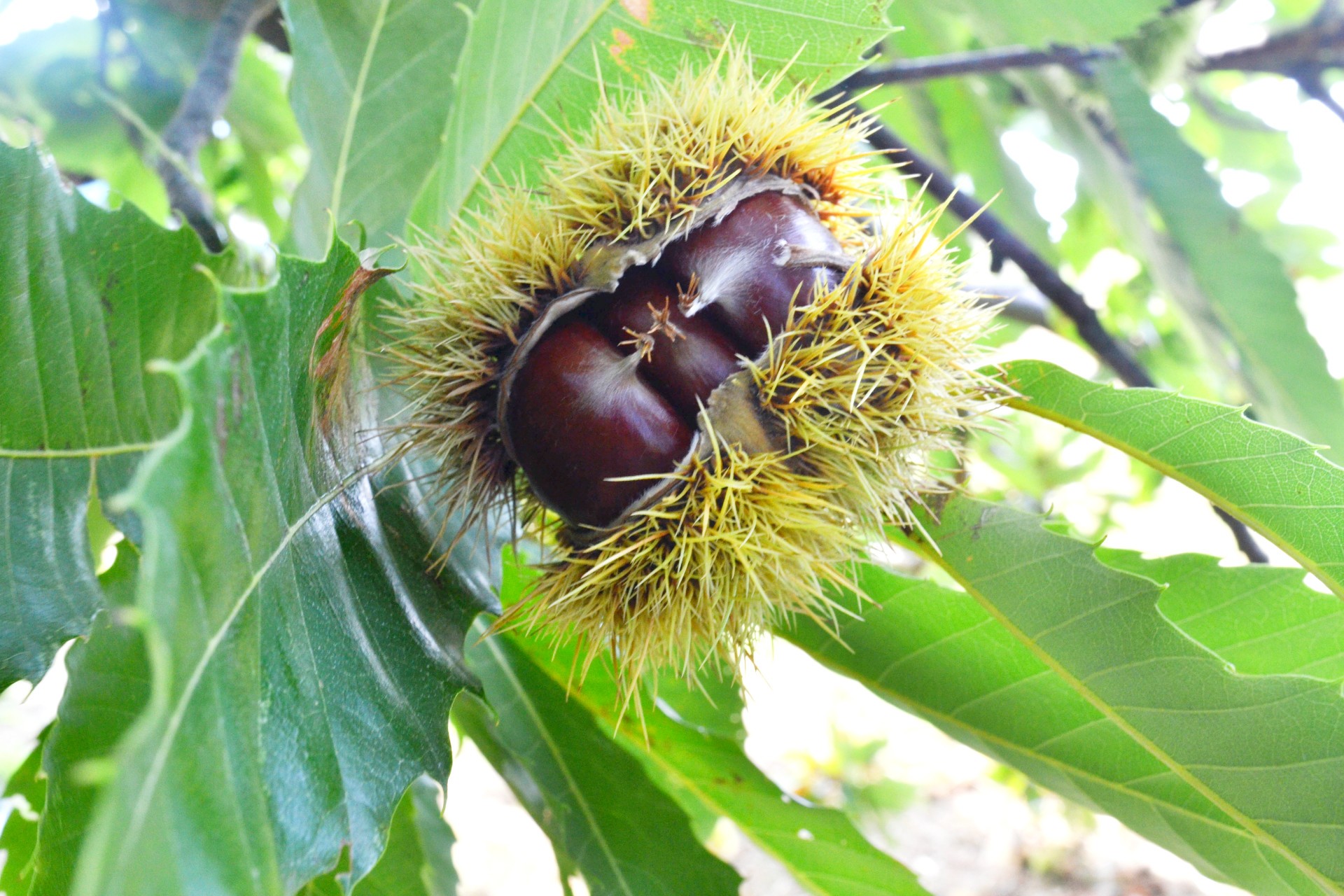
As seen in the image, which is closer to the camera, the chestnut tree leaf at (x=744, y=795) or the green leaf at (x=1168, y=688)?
the green leaf at (x=1168, y=688)

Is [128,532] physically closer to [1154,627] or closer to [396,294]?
[396,294]

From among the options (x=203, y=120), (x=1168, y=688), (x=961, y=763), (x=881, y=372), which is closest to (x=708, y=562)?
(x=881, y=372)

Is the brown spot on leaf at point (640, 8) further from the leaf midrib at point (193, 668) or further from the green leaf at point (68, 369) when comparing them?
the leaf midrib at point (193, 668)

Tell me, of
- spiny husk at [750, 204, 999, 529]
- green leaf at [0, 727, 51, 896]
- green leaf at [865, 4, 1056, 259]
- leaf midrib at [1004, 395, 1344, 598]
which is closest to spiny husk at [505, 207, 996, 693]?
spiny husk at [750, 204, 999, 529]

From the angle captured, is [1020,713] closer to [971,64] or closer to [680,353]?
[680,353]

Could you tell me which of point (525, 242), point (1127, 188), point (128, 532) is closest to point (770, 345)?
point (525, 242)

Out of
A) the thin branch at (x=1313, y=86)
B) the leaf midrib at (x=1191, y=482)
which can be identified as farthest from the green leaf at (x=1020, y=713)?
the thin branch at (x=1313, y=86)

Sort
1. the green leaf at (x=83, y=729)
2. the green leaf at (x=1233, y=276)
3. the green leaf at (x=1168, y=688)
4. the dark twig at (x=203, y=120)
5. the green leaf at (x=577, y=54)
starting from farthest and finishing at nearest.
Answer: the green leaf at (x=1233, y=276), the dark twig at (x=203, y=120), the green leaf at (x=577, y=54), the green leaf at (x=1168, y=688), the green leaf at (x=83, y=729)
